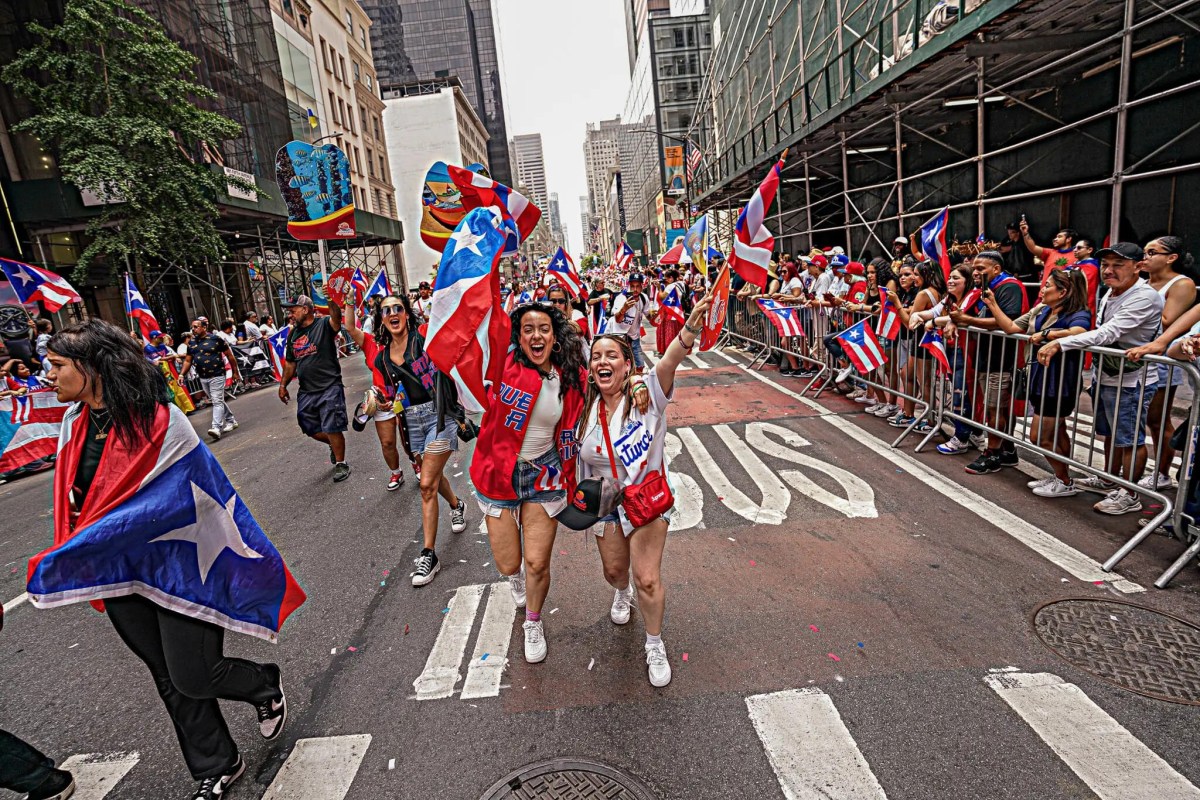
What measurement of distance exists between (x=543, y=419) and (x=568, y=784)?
5.68 ft

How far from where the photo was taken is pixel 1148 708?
2.88m

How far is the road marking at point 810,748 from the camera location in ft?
8.38

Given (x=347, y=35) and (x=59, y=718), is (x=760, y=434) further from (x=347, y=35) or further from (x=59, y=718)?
(x=347, y=35)

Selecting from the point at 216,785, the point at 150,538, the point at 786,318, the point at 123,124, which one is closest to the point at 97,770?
the point at 216,785

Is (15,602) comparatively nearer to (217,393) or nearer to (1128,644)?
(217,393)

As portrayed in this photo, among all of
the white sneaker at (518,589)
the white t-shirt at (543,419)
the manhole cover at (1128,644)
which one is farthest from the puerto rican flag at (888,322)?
the white sneaker at (518,589)

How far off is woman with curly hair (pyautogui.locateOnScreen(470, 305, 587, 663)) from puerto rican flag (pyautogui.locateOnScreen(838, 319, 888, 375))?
5.46 m

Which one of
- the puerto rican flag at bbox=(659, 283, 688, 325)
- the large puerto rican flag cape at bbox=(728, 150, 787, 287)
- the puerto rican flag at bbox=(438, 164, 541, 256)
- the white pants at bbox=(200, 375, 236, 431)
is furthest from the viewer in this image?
the puerto rican flag at bbox=(659, 283, 688, 325)

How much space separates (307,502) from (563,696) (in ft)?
15.2

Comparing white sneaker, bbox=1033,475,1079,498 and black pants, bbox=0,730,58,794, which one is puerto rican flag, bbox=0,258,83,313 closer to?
black pants, bbox=0,730,58,794

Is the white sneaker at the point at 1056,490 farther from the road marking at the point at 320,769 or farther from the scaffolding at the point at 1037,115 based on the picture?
the road marking at the point at 320,769

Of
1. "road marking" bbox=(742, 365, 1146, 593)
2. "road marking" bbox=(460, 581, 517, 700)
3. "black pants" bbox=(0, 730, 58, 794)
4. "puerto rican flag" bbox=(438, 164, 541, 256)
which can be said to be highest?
"puerto rican flag" bbox=(438, 164, 541, 256)

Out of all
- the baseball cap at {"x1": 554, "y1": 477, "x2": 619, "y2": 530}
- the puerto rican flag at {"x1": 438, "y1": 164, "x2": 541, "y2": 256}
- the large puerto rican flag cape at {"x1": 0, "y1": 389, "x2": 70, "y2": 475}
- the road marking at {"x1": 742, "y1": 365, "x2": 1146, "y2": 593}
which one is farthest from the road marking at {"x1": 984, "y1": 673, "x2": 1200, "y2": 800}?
the large puerto rican flag cape at {"x1": 0, "y1": 389, "x2": 70, "y2": 475}

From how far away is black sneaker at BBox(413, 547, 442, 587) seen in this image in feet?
15.0
